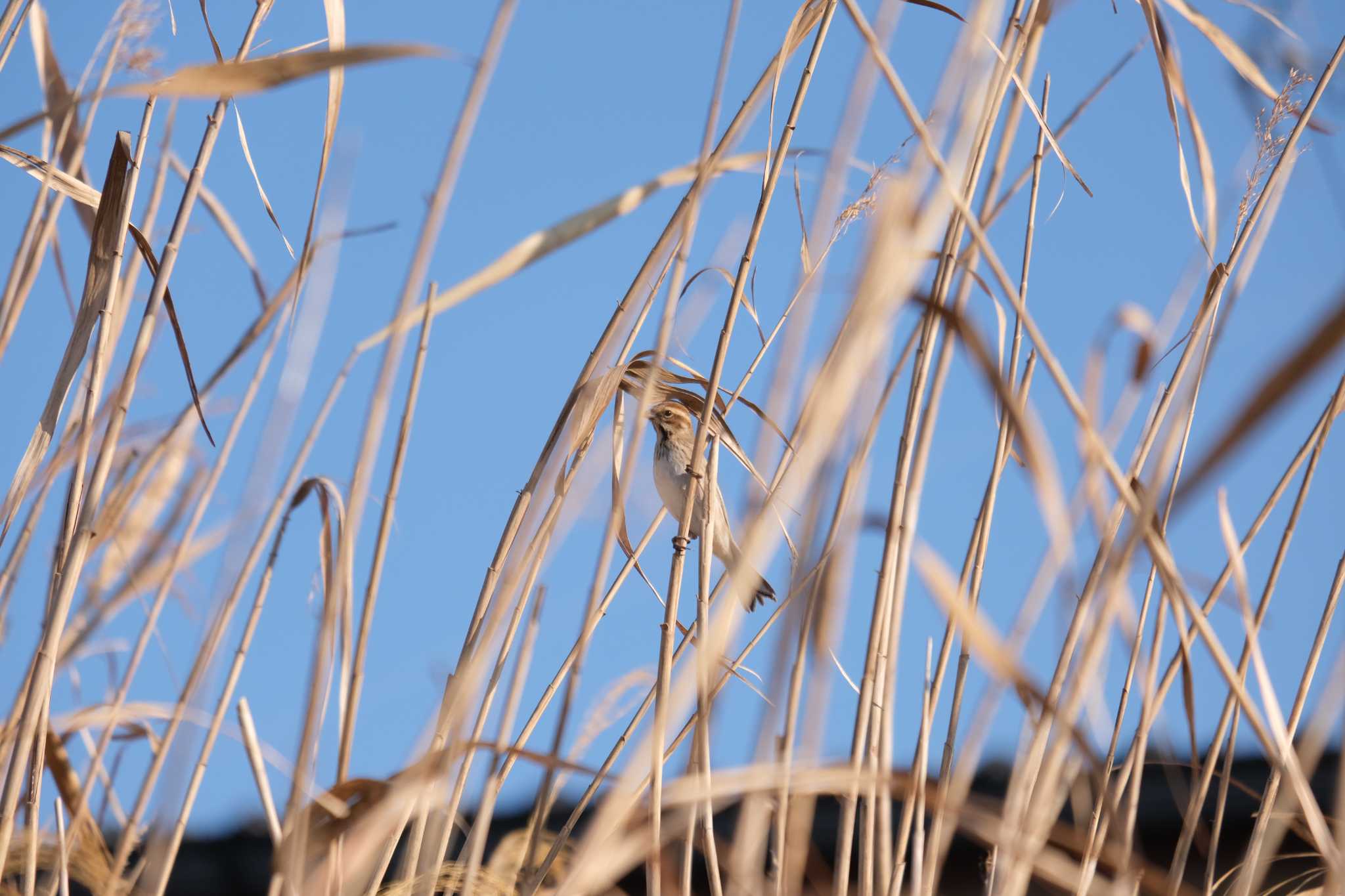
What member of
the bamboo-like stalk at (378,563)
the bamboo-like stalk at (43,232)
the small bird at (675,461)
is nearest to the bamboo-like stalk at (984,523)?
the bamboo-like stalk at (378,563)

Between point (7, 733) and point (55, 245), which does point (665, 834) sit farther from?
point (55, 245)

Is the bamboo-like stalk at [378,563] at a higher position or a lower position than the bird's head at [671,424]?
lower

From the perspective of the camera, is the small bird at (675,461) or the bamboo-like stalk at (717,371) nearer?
the bamboo-like stalk at (717,371)

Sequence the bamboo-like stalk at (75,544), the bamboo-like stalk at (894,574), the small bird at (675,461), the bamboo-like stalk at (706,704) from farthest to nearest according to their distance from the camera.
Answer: the small bird at (675,461) < the bamboo-like stalk at (894,574) < the bamboo-like stalk at (75,544) < the bamboo-like stalk at (706,704)

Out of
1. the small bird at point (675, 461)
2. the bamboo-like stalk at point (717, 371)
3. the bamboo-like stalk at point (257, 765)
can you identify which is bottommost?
the bamboo-like stalk at point (257, 765)

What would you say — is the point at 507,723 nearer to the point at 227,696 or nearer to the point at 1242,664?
the point at 227,696

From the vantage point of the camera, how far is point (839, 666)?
1466 millimetres

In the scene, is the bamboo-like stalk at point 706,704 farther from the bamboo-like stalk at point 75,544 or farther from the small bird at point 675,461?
the small bird at point 675,461

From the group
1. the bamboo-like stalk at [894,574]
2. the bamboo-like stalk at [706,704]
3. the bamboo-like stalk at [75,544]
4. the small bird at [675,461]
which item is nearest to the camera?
the bamboo-like stalk at [706,704]

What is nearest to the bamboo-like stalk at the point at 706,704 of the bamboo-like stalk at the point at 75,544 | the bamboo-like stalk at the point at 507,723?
the bamboo-like stalk at the point at 507,723

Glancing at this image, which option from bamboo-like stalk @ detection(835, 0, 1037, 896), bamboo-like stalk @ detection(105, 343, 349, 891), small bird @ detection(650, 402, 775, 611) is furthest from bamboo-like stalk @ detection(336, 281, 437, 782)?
small bird @ detection(650, 402, 775, 611)

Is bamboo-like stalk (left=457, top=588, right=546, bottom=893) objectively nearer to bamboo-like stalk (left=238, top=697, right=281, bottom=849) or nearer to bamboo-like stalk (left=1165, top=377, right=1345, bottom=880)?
bamboo-like stalk (left=238, top=697, right=281, bottom=849)

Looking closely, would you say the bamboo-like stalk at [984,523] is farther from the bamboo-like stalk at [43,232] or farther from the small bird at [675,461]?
the small bird at [675,461]

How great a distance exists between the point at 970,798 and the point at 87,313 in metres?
1.28
